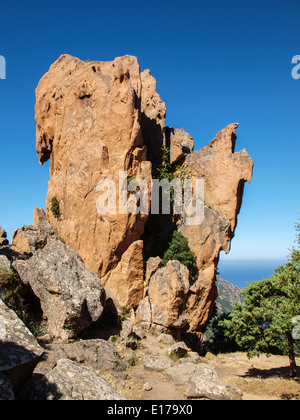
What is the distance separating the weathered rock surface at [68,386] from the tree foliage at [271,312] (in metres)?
11.8

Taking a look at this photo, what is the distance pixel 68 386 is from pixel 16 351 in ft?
5.05

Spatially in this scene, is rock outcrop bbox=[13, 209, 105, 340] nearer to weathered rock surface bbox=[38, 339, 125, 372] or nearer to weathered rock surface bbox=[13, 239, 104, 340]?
weathered rock surface bbox=[13, 239, 104, 340]

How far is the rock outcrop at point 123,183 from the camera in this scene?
25.5 meters

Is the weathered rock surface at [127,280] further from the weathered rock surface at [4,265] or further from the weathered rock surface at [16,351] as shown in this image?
the weathered rock surface at [16,351]

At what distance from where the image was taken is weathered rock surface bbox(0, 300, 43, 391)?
5.75 m

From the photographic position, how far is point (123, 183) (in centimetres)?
2541

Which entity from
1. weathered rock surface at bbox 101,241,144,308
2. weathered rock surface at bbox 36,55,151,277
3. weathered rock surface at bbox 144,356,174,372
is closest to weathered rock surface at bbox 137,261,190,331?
weathered rock surface at bbox 101,241,144,308

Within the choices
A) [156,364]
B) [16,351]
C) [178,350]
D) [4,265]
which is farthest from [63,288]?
[16,351]

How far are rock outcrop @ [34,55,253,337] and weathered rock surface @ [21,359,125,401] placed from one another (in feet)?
59.0

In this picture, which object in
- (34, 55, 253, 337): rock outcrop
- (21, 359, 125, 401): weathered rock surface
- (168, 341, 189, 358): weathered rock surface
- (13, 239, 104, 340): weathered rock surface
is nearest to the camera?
(21, 359, 125, 401): weathered rock surface

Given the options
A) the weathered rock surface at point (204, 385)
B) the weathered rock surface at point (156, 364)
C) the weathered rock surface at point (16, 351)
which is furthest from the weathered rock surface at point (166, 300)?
the weathered rock surface at point (16, 351)

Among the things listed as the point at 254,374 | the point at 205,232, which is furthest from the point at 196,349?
the point at 205,232

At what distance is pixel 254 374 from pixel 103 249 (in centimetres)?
1485
